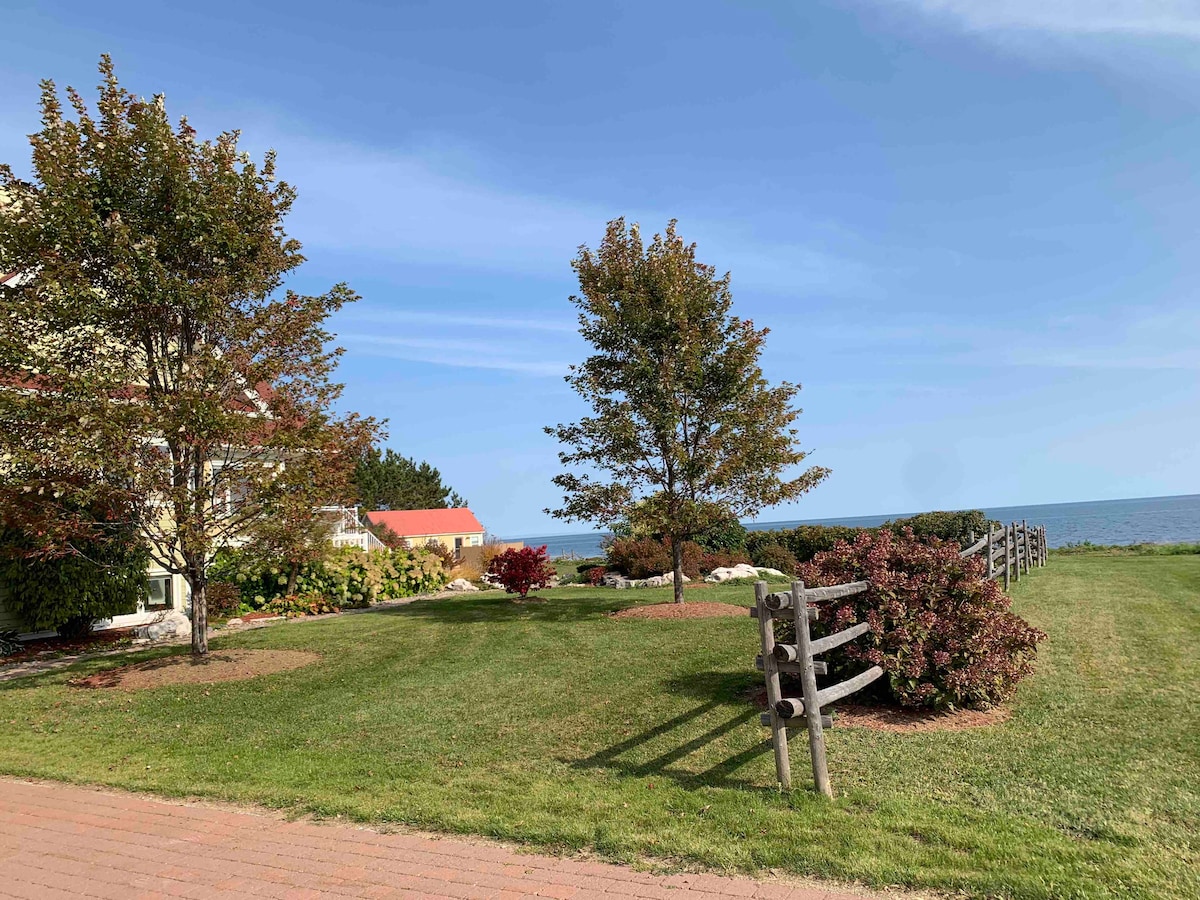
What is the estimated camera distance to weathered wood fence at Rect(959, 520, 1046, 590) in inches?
619

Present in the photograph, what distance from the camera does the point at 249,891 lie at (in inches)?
193

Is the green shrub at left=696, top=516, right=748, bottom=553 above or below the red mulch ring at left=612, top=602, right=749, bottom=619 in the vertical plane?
above

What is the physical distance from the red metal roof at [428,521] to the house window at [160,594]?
119 ft

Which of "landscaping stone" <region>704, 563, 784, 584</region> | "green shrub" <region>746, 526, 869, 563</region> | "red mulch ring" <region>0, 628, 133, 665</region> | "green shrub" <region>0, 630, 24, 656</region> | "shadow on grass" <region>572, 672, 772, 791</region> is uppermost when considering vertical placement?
"green shrub" <region>746, 526, 869, 563</region>

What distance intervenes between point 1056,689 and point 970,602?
4.79ft

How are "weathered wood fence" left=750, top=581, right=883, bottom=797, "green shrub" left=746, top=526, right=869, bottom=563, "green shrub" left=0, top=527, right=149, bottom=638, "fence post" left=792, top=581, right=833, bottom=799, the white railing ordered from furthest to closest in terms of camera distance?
"green shrub" left=746, top=526, right=869, bottom=563 < the white railing < "green shrub" left=0, top=527, right=149, bottom=638 < "weathered wood fence" left=750, top=581, right=883, bottom=797 < "fence post" left=792, top=581, right=833, bottom=799

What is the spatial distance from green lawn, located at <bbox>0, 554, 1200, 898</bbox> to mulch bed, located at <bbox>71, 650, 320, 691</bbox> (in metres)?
0.46

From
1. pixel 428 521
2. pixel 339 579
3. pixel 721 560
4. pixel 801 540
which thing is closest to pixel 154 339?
pixel 339 579

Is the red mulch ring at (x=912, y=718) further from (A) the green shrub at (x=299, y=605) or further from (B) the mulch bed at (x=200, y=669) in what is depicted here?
(A) the green shrub at (x=299, y=605)

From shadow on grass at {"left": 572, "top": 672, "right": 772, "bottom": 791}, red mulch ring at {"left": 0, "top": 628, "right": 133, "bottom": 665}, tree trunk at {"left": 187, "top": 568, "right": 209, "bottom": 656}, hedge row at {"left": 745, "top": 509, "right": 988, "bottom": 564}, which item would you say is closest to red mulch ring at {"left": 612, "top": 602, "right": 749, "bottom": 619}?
shadow on grass at {"left": 572, "top": 672, "right": 772, "bottom": 791}

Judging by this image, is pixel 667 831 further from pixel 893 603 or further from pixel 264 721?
pixel 264 721

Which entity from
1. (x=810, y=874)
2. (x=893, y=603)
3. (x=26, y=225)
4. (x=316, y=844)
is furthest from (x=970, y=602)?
(x=26, y=225)

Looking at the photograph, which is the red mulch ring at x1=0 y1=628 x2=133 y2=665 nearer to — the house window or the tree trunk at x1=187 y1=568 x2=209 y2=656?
the house window

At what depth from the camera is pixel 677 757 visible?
7.29 m
